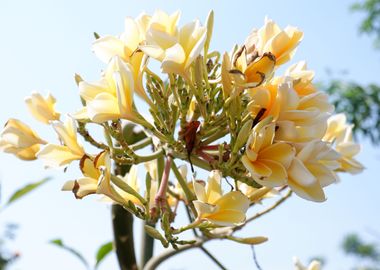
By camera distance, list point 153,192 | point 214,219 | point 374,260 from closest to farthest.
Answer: point 214,219 → point 153,192 → point 374,260

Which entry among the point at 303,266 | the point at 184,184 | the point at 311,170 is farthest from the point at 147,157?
the point at 303,266

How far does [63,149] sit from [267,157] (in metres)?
0.35

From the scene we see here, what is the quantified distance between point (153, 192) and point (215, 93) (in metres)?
0.27

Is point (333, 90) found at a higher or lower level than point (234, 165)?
higher

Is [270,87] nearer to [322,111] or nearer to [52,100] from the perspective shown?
[322,111]

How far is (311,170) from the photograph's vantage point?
769mm

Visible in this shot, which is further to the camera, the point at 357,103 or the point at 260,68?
the point at 357,103

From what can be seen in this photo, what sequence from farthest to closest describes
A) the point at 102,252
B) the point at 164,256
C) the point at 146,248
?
the point at 102,252 < the point at 146,248 < the point at 164,256

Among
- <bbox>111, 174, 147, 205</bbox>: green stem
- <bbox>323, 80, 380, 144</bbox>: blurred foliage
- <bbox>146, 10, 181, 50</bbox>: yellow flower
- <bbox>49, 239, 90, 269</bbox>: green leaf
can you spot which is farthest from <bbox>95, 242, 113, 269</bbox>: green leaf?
<bbox>323, 80, 380, 144</bbox>: blurred foliage

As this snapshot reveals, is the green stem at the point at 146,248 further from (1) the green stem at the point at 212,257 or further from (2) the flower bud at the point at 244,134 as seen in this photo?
(2) the flower bud at the point at 244,134

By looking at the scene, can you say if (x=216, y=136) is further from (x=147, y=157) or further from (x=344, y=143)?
(x=344, y=143)

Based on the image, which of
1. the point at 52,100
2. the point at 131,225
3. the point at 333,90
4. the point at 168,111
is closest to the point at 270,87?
the point at 168,111

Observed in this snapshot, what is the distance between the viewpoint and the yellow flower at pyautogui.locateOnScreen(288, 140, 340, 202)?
2.43 feet

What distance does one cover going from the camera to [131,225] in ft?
4.19
